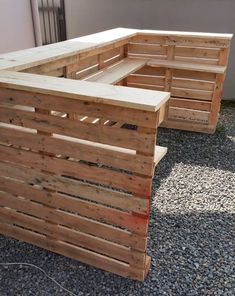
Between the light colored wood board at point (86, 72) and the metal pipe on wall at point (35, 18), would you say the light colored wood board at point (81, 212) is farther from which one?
the metal pipe on wall at point (35, 18)

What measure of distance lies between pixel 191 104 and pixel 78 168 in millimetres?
3101

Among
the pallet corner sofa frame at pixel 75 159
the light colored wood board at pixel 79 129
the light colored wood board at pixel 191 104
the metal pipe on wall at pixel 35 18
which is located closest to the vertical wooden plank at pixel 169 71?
the light colored wood board at pixel 191 104

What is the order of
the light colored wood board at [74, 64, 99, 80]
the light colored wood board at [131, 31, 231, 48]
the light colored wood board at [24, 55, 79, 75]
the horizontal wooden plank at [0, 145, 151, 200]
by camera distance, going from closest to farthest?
1. the horizontal wooden plank at [0, 145, 151, 200]
2. the light colored wood board at [24, 55, 79, 75]
3. the light colored wood board at [74, 64, 99, 80]
4. the light colored wood board at [131, 31, 231, 48]

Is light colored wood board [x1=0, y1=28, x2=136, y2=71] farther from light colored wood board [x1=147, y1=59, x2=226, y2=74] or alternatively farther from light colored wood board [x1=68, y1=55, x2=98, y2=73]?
light colored wood board [x1=147, y1=59, x2=226, y2=74]

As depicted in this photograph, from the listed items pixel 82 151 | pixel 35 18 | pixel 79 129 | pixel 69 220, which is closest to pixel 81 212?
pixel 69 220

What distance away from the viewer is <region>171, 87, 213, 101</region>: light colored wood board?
4621 millimetres

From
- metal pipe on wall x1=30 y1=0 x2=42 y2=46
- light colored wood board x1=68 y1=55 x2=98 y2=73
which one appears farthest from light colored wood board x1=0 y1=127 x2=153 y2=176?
metal pipe on wall x1=30 y1=0 x2=42 y2=46

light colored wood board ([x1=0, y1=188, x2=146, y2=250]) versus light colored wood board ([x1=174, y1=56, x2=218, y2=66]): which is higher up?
light colored wood board ([x1=174, y1=56, x2=218, y2=66])

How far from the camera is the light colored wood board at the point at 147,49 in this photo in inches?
183

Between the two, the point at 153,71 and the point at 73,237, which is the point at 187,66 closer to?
the point at 153,71

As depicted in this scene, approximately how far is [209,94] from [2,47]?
3.03 m

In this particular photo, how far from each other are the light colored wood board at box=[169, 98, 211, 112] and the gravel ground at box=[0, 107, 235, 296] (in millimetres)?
1202

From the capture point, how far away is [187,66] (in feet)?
14.6

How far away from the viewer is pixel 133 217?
2.08 meters
